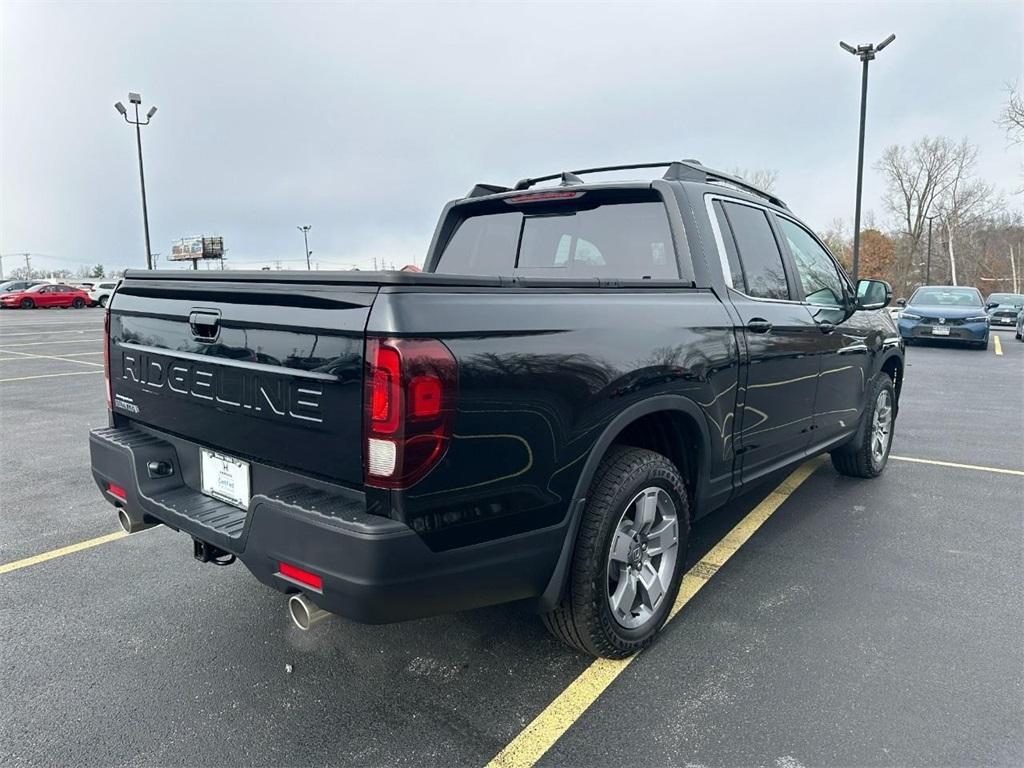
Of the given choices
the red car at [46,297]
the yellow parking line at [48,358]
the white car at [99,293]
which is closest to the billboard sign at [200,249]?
the white car at [99,293]

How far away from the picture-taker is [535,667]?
8.96 feet

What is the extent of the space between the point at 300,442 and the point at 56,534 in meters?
2.94

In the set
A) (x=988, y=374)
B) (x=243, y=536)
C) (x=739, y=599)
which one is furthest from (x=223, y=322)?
(x=988, y=374)

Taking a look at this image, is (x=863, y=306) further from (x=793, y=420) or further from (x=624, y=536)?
(x=624, y=536)

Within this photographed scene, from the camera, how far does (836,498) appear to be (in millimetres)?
4812

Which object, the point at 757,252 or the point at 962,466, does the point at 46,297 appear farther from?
the point at 962,466

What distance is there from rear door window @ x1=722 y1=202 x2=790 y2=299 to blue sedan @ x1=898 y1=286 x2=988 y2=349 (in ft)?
43.2

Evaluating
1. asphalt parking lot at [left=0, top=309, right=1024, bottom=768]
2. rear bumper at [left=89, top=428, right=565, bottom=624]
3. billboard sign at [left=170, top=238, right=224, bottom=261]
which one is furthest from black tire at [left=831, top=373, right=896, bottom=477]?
billboard sign at [left=170, top=238, right=224, bottom=261]

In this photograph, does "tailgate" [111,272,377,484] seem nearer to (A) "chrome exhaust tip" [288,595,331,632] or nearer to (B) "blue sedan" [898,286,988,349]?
(A) "chrome exhaust tip" [288,595,331,632]

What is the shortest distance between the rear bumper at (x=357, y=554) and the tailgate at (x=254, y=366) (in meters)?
0.12

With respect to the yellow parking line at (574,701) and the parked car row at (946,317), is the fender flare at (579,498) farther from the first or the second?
the parked car row at (946,317)

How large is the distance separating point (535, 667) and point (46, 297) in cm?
4483

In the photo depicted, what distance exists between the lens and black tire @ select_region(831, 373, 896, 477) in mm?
5012

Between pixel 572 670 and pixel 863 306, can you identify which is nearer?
pixel 572 670
